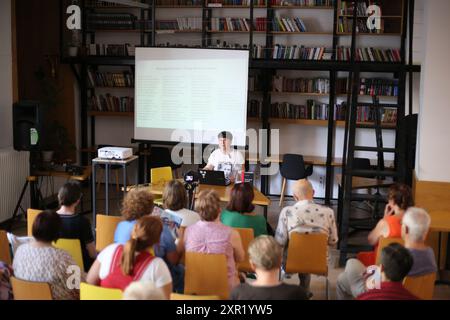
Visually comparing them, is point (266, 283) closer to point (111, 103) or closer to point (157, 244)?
point (157, 244)

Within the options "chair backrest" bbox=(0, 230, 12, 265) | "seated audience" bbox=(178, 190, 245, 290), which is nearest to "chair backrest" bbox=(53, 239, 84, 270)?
"chair backrest" bbox=(0, 230, 12, 265)

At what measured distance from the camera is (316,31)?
920 cm

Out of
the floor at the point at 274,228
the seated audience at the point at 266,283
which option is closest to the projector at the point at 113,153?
the floor at the point at 274,228

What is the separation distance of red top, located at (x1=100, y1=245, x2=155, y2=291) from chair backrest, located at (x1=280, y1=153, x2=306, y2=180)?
537 centimetres

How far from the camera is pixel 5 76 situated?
7672mm

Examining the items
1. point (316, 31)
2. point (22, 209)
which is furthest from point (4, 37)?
point (316, 31)

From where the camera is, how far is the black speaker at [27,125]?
7234 mm

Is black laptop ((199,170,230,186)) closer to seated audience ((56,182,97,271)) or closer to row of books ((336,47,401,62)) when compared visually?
seated audience ((56,182,97,271))

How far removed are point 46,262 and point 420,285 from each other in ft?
7.72

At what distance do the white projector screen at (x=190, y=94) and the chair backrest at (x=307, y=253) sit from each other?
3.95m

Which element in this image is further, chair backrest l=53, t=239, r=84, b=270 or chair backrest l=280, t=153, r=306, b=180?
chair backrest l=280, t=153, r=306, b=180

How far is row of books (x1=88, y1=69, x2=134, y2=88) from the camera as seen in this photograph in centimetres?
973
